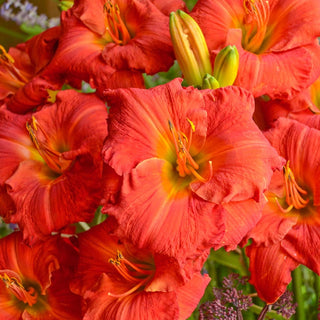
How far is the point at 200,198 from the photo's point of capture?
0.40 metres

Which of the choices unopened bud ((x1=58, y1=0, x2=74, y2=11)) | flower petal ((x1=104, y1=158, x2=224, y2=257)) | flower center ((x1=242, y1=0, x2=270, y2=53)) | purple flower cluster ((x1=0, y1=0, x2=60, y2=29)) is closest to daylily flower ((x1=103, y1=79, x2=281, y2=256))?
flower petal ((x1=104, y1=158, x2=224, y2=257))

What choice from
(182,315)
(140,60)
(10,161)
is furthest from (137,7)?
(182,315)

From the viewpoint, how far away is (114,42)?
0.56 metres

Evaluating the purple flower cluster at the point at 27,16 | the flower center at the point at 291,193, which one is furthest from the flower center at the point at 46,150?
the purple flower cluster at the point at 27,16

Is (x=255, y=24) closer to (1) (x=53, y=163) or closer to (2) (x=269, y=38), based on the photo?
(2) (x=269, y=38)

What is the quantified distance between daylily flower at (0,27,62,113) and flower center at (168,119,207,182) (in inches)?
7.1

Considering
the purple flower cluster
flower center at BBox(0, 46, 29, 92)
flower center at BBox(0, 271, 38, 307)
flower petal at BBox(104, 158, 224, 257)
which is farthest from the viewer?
the purple flower cluster

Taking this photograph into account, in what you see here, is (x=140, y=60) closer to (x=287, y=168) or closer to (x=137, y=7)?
(x=137, y=7)

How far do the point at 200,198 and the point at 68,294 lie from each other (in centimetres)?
19

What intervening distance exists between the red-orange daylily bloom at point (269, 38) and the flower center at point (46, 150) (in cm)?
18

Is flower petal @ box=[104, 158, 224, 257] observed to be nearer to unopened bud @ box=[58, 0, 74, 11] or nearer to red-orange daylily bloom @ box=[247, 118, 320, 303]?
red-orange daylily bloom @ box=[247, 118, 320, 303]

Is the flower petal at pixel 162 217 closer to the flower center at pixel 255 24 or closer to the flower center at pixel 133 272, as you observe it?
the flower center at pixel 133 272

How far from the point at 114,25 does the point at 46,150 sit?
15 cm

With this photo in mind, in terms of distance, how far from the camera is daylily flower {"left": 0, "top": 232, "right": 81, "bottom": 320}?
50cm
